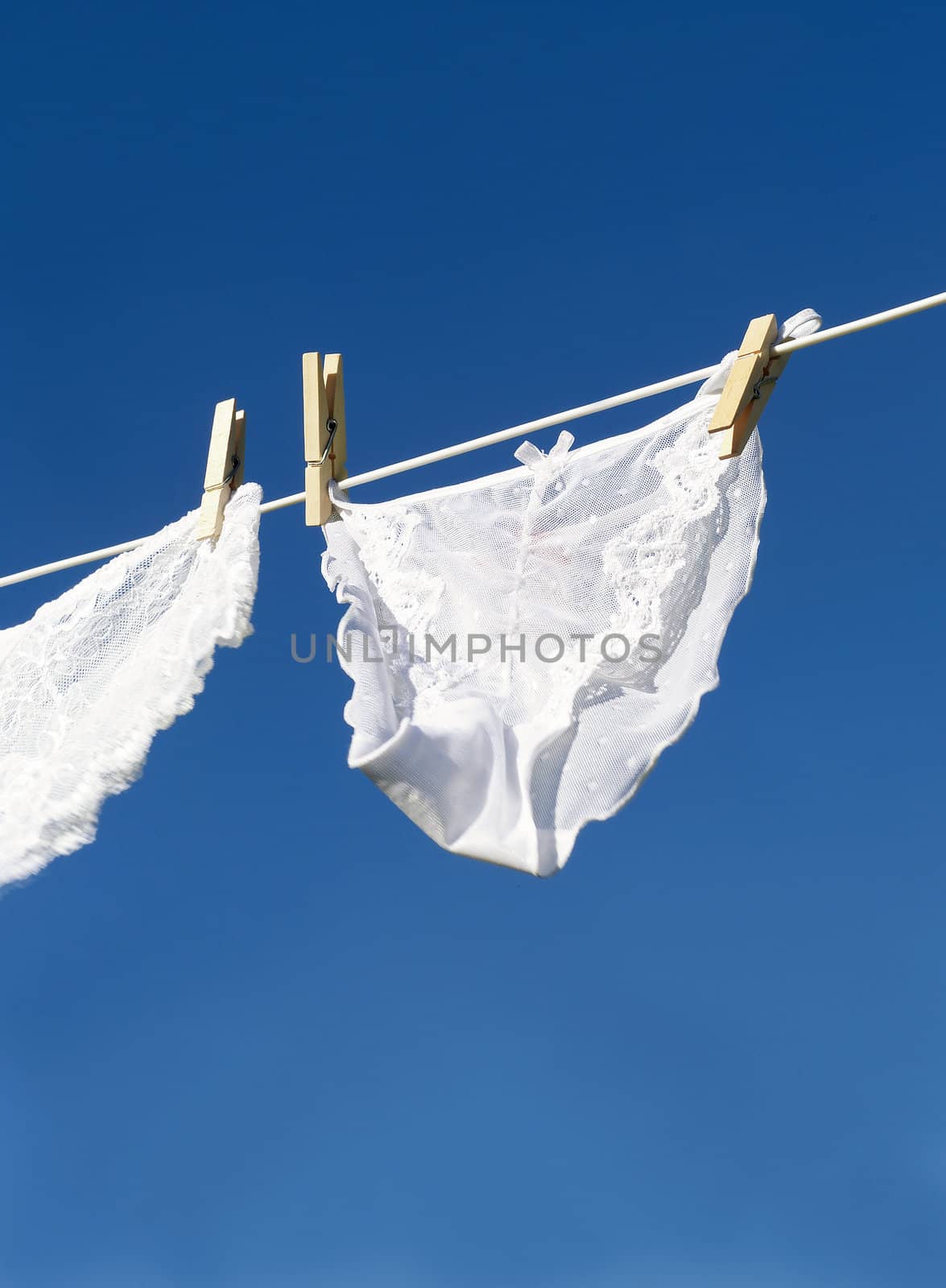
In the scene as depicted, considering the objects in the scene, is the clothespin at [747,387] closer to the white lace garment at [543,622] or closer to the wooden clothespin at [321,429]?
the white lace garment at [543,622]

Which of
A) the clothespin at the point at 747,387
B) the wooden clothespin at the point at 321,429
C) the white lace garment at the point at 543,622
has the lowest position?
the white lace garment at the point at 543,622

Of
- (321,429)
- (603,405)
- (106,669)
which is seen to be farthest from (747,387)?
(106,669)

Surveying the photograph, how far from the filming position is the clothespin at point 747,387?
6.10ft

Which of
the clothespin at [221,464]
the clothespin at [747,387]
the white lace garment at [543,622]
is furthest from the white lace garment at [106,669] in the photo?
the clothespin at [747,387]

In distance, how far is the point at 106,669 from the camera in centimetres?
217

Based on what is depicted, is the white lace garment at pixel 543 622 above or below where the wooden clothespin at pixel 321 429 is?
below

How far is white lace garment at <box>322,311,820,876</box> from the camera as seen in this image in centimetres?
176

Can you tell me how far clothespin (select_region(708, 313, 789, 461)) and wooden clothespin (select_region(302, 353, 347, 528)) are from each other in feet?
1.96

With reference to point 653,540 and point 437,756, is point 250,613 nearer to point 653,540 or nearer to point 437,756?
point 437,756

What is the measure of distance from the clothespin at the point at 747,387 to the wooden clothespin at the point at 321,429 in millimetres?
598

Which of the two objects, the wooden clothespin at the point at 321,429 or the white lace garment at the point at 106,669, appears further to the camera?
the wooden clothespin at the point at 321,429

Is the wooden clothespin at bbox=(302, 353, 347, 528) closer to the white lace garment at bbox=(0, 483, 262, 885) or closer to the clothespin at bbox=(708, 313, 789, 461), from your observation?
the white lace garment at bbox=(0, 483, 262, 885)

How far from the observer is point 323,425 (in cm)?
215

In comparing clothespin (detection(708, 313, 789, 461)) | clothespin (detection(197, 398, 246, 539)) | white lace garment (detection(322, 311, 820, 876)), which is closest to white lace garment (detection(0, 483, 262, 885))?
clothespin (detection(197, 398, 246, 539))
